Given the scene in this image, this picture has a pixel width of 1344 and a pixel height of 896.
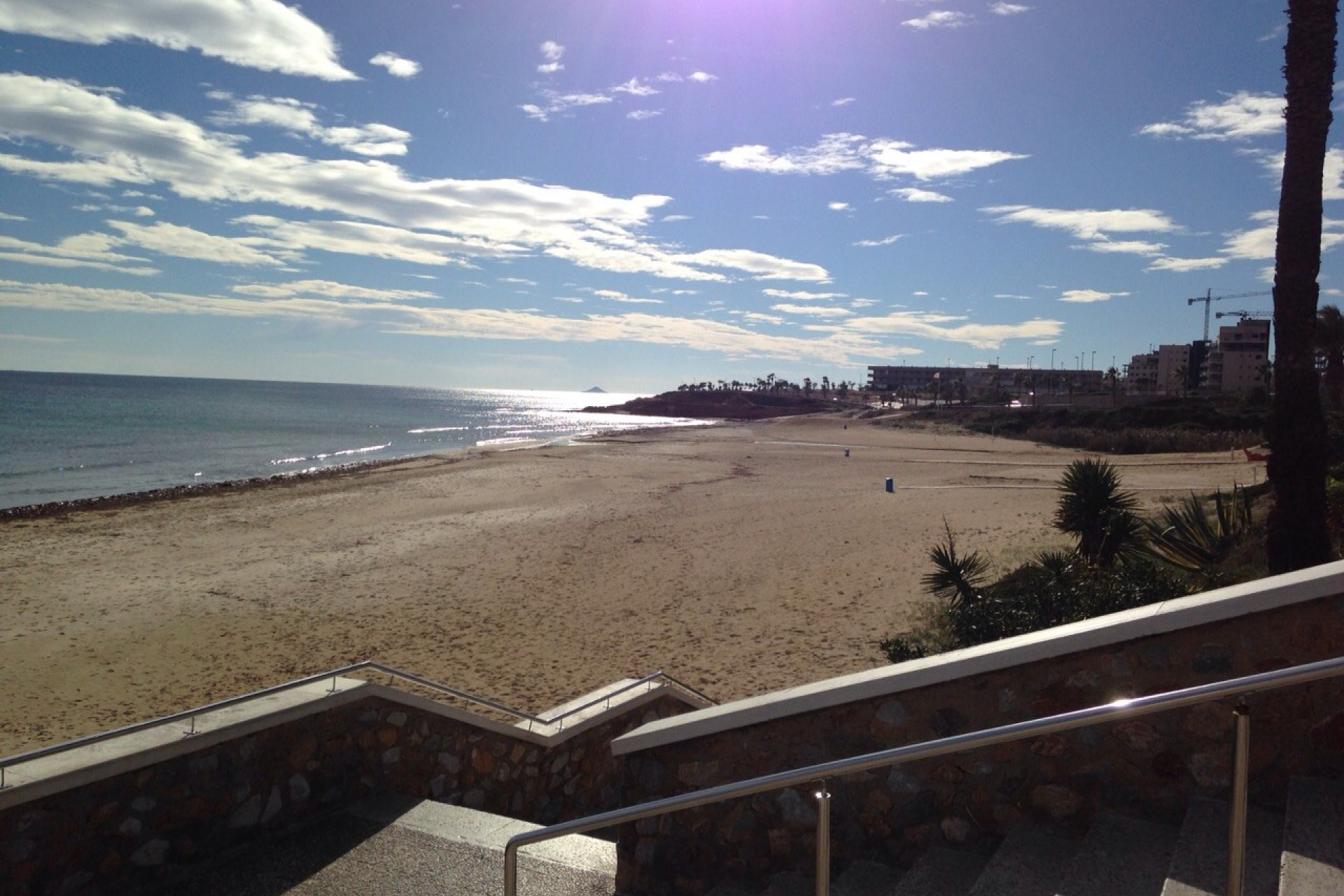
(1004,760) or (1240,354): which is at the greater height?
(1240,354)

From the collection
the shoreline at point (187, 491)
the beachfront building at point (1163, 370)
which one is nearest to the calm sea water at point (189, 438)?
the shoreline at point (187, 491)

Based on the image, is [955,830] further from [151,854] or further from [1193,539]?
[1193,539]

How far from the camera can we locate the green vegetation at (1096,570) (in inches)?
298

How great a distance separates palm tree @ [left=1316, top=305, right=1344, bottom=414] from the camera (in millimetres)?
31423

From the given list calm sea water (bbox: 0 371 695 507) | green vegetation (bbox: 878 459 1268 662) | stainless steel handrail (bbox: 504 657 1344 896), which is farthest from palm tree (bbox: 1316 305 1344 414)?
calm sea water (bbox: 0 371 695 507)

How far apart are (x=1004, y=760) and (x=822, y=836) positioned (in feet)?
3.73

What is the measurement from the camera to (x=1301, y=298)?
24.3 ft

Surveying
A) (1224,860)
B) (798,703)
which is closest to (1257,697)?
(1224,860)

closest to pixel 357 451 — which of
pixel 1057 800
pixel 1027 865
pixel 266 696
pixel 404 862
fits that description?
pixel 266 696

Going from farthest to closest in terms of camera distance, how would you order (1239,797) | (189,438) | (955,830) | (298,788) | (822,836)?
(189,438) < (298,788) < (955,830) < (822,836) < (1239,797)

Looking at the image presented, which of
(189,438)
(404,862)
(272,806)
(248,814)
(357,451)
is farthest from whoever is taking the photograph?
(189,438)

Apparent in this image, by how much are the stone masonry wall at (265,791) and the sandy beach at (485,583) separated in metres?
2.90

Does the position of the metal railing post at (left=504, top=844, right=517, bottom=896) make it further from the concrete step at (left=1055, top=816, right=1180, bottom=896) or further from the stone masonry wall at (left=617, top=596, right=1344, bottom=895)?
the concrete step at (left=1055, top=816, right=1180, bottom=896)

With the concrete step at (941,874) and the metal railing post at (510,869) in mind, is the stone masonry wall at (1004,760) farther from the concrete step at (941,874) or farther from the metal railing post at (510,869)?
the metal railing post at (510,869)
